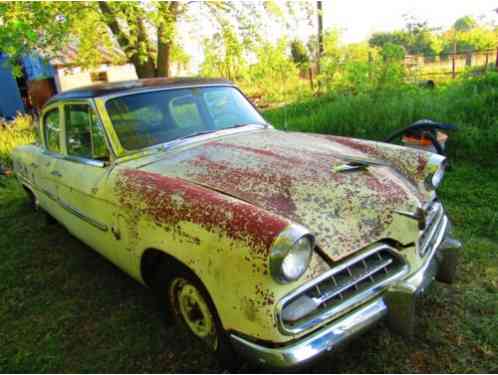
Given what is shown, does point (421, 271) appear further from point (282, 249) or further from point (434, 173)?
point (282, 249)

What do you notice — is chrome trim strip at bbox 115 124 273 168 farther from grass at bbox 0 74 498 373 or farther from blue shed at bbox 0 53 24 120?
blue shed at bbox 0 53 24 120

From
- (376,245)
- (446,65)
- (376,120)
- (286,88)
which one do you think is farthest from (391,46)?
(446,65)

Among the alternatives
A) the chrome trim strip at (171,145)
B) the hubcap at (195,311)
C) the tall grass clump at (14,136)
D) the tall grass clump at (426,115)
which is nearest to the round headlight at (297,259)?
the hubcap at (195,311)

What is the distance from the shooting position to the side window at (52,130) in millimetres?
3443

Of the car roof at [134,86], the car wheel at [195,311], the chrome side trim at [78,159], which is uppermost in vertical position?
the car roof at [134,86]

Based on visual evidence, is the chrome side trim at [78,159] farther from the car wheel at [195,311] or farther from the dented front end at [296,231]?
the car wheel at [195,311]

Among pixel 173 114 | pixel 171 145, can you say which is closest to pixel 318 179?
pixel 171 145

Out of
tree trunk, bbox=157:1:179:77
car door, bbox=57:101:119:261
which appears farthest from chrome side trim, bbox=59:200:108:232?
tree trunk, bbox=157:1:179:77

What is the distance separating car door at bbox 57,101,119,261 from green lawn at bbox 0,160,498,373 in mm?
431

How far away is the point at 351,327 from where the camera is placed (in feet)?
5.64

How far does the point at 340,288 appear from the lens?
174 centimetres

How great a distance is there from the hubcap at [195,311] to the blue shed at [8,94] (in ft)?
53.7

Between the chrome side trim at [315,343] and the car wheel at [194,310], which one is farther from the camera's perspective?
the car wheel at [194,310]

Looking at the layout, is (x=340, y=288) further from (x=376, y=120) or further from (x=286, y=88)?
(x=286, y=88)
